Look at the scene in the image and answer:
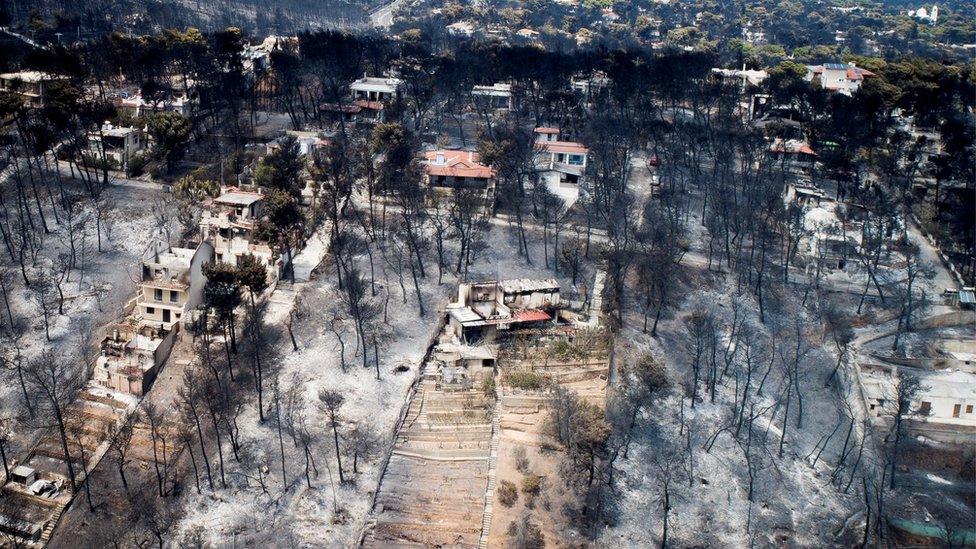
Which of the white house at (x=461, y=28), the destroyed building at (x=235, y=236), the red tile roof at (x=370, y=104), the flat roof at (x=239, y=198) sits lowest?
the destroyed building at (x=235, y=236)

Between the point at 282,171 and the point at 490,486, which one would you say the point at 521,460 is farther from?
the point at 282,171

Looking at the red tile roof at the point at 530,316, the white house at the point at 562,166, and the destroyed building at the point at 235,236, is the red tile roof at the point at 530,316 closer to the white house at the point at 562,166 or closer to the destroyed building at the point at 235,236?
the destroyed building at the point at 235,236

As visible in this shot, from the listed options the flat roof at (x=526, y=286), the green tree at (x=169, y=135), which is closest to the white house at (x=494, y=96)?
the green tree at (x=169, y=135)

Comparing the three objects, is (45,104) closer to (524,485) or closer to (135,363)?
(135,363)

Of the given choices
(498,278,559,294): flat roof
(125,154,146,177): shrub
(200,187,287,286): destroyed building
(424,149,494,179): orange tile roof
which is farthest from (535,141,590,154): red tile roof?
(125,154,146,177): shrub

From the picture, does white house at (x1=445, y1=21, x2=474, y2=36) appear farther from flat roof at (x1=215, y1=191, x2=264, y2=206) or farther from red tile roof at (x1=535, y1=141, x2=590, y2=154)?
flat roof at (x1=215, y1=191, x2=264, y2=206)

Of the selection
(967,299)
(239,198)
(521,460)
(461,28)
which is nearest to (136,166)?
(239,198)

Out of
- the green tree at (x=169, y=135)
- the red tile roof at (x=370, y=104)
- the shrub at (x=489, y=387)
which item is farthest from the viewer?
the red tile roof at (x=370, y=104)
